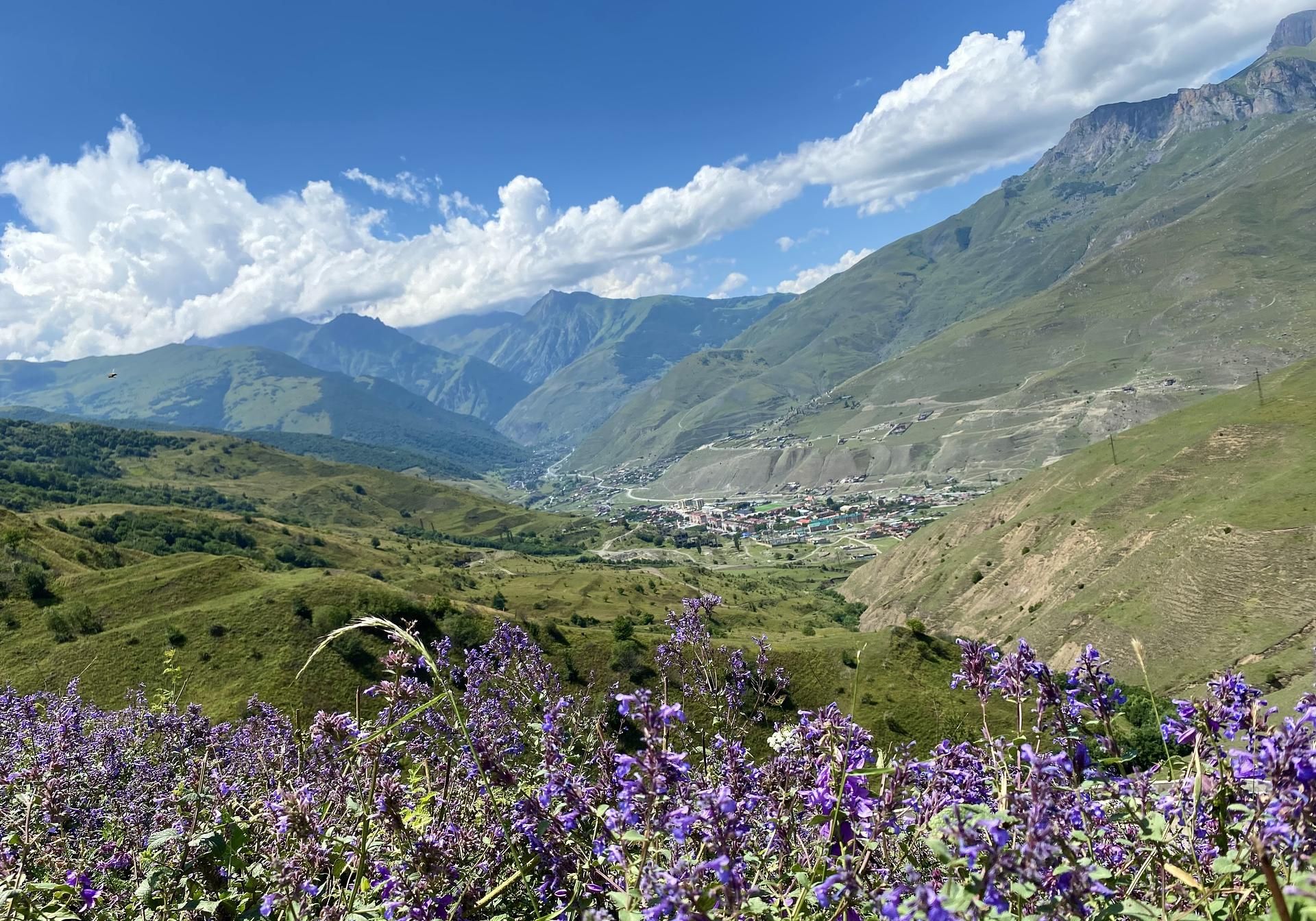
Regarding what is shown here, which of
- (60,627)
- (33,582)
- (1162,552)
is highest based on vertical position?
(33,582)

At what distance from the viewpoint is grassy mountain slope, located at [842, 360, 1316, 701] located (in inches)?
2995

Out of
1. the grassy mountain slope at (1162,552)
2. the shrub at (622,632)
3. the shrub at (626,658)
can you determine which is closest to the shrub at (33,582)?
the shrub at (622,632)

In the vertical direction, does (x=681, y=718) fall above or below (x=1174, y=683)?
above

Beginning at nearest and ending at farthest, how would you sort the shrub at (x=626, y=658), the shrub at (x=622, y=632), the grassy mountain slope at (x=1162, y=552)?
the shrub at (x=626, y=658) → the grassy mountain slope at (x=1162, y=552) → the shrub at (x=622, y=632)

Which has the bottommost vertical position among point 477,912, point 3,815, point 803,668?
point 803,668

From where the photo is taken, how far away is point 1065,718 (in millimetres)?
4746

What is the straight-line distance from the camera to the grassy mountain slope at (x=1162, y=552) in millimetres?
76062

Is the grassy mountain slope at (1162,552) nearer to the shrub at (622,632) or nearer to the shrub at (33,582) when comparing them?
the shrub at (622,632)

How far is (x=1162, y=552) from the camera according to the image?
9525cm

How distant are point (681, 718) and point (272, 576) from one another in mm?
102262

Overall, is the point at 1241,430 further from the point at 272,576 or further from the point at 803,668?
the point at 272,576

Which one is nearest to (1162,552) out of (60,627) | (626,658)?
(626,658)

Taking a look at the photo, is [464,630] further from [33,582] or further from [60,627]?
[33,582]

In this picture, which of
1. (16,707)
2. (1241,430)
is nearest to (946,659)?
(16,707)
